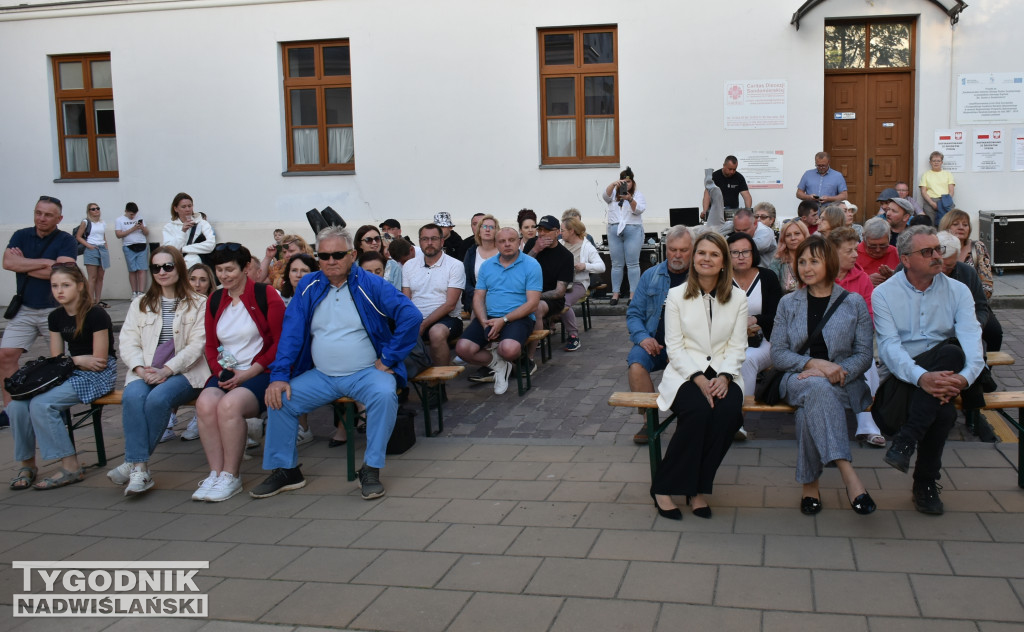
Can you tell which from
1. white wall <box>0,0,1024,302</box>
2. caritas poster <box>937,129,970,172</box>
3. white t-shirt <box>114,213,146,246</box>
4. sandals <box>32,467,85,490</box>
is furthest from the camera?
white t-shirt <box>114,213,146,246</box>

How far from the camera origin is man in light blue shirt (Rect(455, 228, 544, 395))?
7.60 metres

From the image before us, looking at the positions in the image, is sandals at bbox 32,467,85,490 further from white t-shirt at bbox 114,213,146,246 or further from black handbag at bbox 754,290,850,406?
white t-shirt at bbox 114,213,146,246

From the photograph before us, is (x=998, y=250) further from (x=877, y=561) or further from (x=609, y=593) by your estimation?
(x=609, y=593)

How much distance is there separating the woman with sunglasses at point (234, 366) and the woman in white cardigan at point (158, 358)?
0.16 m

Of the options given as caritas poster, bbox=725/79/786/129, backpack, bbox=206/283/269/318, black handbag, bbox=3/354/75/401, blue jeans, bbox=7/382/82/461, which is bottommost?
blue jeans, bbox=7/382/82/461

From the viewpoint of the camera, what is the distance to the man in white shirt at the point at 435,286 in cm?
786

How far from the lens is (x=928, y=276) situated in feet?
15.6

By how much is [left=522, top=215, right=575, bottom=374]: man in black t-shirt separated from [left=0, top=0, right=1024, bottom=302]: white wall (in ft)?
17.3

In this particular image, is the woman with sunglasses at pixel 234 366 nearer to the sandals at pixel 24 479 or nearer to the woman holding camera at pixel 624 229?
the sandals at pixel 24 479

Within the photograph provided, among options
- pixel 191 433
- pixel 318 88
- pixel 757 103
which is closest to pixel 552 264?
pixel 191 433

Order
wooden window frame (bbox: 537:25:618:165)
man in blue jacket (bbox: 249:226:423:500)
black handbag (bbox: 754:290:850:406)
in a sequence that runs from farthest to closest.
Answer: wooden window frame (bbox: 537:25:618:165) < man in blue jacket (bbox: 249:226:423:500) < black handbag (bbox: 754:290:850:406)

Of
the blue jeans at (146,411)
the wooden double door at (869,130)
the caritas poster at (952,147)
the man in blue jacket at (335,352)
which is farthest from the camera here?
the wooden double door at (869,130)

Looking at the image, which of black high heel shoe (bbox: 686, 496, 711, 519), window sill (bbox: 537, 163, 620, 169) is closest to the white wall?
window sill (bbox: 537, 163, 620, 169)

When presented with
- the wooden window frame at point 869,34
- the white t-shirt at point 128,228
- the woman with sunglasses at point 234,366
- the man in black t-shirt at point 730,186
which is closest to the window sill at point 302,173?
the white t-shirt at point 128,228
